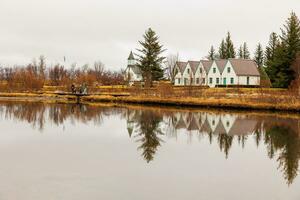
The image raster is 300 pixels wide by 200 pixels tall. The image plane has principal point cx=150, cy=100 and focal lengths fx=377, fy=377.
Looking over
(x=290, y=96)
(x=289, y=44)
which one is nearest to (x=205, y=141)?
(x=290, y=96)

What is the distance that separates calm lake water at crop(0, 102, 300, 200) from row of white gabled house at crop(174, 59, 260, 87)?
1473 inches

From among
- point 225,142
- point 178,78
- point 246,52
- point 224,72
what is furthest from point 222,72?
point 225,142

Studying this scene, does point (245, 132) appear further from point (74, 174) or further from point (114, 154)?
point (74, 174)

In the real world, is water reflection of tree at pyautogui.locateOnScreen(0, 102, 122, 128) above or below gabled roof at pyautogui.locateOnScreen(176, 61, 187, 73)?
below

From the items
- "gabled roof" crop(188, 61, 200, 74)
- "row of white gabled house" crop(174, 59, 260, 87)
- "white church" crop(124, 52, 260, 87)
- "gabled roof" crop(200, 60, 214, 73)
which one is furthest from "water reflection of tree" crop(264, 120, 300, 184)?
"gabled roof" crop(188, 61, 200, 74)

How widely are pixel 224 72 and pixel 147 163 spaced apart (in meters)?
49.1

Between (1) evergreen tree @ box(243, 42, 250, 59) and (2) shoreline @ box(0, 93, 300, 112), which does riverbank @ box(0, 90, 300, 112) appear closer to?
(2) shoreline @ box(0, 93, 300, 112)

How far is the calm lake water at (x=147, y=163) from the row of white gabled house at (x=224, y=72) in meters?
37.4

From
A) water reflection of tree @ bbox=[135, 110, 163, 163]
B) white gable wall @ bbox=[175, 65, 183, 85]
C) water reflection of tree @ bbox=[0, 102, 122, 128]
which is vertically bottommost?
water reflection of tree @ bbox=[135, 110, 163, 163]

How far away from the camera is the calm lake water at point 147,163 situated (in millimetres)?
8370

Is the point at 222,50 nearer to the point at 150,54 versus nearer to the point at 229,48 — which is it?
the point at 229,48

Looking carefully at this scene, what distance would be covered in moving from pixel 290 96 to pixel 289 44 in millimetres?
20314

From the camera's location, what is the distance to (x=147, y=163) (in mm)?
11203

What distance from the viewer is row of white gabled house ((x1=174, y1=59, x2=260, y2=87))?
5697 cm
